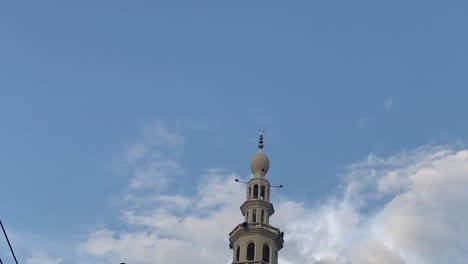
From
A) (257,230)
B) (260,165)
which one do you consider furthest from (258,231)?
(260,165)

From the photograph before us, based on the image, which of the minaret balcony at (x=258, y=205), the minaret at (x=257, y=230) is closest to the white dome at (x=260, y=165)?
the minaret at (x=257, y=230)

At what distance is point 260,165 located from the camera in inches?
3883

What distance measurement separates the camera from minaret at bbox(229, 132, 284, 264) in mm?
90938

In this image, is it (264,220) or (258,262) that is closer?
(258,262)

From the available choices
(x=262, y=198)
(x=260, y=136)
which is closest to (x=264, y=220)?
(x=262, y=198)

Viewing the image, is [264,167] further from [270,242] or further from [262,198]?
[270,242]

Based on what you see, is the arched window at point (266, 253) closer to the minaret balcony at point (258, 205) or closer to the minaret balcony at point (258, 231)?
the minaret balcony at point (258, 231)

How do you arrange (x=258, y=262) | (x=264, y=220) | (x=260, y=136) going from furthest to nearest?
(x=260, y=136) → (x=264, y=220) → (x=258, y=262)

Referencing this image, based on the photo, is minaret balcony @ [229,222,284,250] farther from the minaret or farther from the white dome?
the white dome

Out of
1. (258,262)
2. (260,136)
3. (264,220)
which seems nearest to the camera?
(258,262)

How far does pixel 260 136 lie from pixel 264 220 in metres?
13.0

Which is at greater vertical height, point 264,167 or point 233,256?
point 264,167

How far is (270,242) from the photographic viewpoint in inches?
3632

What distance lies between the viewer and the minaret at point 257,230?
298 feet
